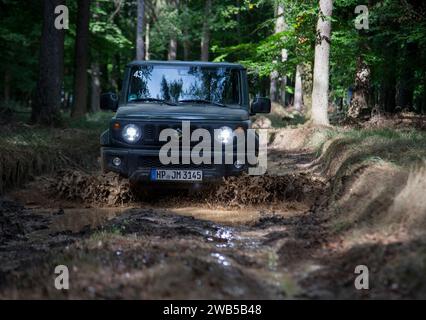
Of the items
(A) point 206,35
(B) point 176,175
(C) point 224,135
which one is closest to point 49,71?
(B) point 176,175

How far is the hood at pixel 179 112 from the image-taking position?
805 centimetres

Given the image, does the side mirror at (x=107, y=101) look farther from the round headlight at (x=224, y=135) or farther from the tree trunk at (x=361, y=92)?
the tree trunk at (x=361, y=92)

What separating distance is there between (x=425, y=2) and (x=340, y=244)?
14477 mm

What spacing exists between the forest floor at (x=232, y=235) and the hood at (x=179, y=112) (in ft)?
3.27

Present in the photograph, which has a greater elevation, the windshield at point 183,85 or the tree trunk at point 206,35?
the tree trunk at point 206,35

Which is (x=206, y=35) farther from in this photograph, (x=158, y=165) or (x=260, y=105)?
(x=158, y=165)

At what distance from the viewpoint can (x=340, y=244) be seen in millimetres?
5031

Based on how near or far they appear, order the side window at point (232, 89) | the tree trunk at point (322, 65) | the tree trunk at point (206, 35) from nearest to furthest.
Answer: the side window at point (232, 89)
the tree trunk at point (322, 65)
the tree trunk at point (206, 35)

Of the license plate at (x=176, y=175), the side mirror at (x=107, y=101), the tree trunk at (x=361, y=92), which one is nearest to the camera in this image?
the license plate at (x=176, y=175)

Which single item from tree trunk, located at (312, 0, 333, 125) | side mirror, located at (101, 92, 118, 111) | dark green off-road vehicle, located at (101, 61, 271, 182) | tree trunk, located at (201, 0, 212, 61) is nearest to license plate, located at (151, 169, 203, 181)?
dark green off-road vehicle, located at (101, 61, 271, 182)

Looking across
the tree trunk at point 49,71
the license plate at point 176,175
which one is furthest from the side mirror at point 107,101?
the tree trunk at point 49,71

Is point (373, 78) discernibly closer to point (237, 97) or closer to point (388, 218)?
point (237, 97)

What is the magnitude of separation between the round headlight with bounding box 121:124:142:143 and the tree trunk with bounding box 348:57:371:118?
12022 mm
